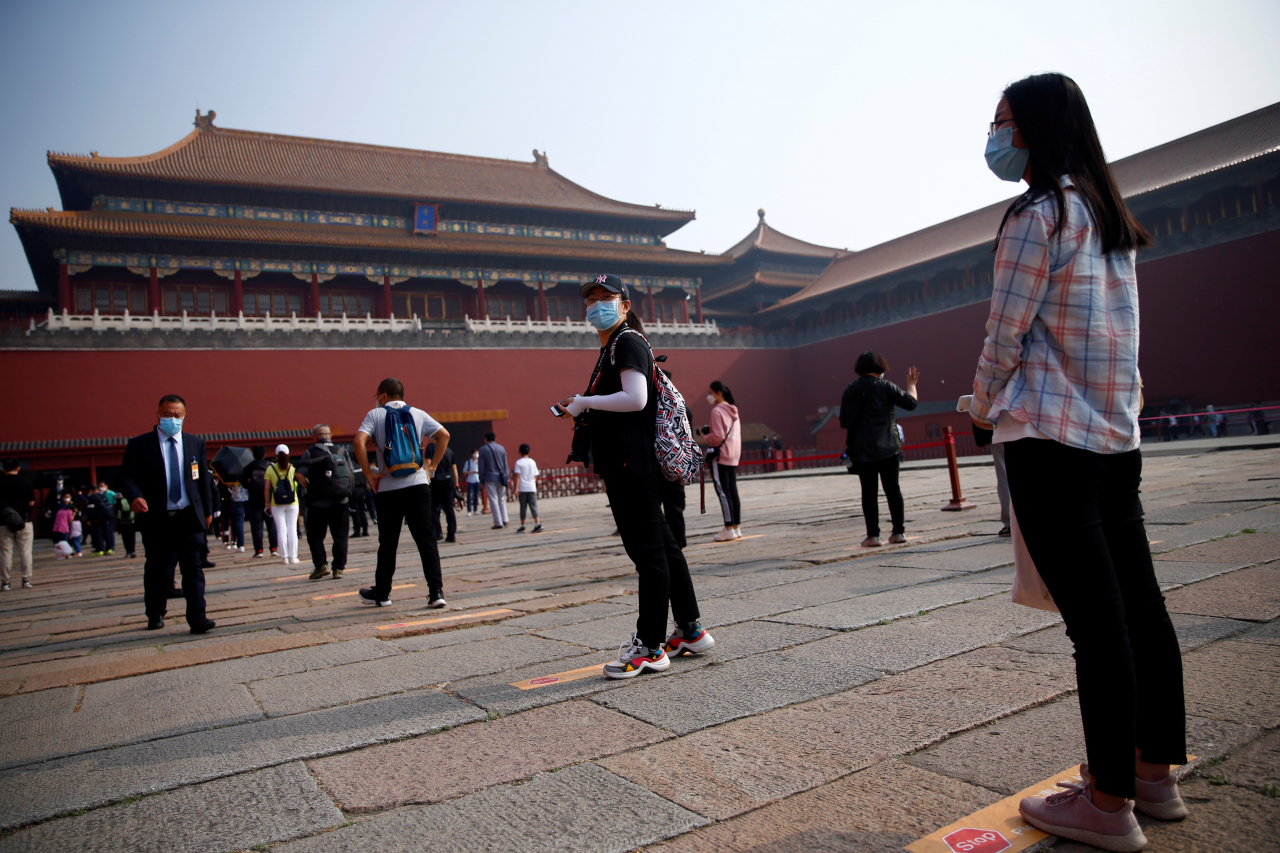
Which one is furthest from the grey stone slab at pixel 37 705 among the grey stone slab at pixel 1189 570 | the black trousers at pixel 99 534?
the black trousers at pixel 99 534

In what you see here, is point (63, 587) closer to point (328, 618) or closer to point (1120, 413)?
point (328, 618)

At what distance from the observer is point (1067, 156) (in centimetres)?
146

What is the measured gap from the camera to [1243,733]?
1654 millimetres

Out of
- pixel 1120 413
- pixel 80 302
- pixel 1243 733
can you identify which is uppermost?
pixel 80 302

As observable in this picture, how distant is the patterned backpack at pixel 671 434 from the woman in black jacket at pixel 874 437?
254cm

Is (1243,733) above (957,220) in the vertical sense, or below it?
below

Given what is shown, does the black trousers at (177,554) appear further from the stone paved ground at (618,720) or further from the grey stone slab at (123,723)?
the grey stone slab at (123,723)

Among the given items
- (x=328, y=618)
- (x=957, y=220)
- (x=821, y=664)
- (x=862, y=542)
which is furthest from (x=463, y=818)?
(x=957, y=220)

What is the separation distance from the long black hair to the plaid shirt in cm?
2

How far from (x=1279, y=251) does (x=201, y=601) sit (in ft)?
65.9

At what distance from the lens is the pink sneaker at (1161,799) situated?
137cm

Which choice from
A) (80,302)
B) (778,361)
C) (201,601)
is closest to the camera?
(201,601)

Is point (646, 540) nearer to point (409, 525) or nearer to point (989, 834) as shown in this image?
point (989, 834)

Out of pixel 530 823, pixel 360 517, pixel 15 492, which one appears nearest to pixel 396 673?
pixel 530 823
